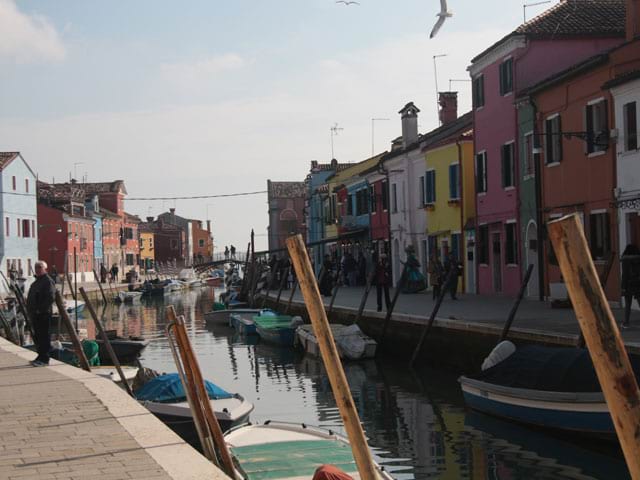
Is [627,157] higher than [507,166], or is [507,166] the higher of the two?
[507,166]

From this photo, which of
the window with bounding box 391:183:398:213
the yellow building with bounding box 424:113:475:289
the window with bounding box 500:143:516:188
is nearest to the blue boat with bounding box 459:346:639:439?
the window with bounding box 500:143:516:188

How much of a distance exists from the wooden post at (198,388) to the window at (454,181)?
1008 inches

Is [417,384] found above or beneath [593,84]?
beneath

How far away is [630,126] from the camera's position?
2123cm

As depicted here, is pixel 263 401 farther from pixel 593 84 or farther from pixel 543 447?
pixel 593 84

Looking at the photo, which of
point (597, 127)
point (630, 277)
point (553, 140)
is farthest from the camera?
point (553, 140)

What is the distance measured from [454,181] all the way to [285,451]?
25.2 meters

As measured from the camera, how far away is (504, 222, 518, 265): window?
29.0m

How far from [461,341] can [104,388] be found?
10.5 meters

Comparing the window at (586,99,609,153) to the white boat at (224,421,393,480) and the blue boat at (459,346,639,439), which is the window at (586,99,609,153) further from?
the white boat at (224,421,393,480)

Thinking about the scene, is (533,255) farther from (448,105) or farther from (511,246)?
(448,105)

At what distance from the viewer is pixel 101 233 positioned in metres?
87.2

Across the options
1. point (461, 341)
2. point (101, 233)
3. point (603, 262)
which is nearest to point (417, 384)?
point (461, 341)

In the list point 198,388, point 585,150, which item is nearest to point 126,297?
point 585,150
